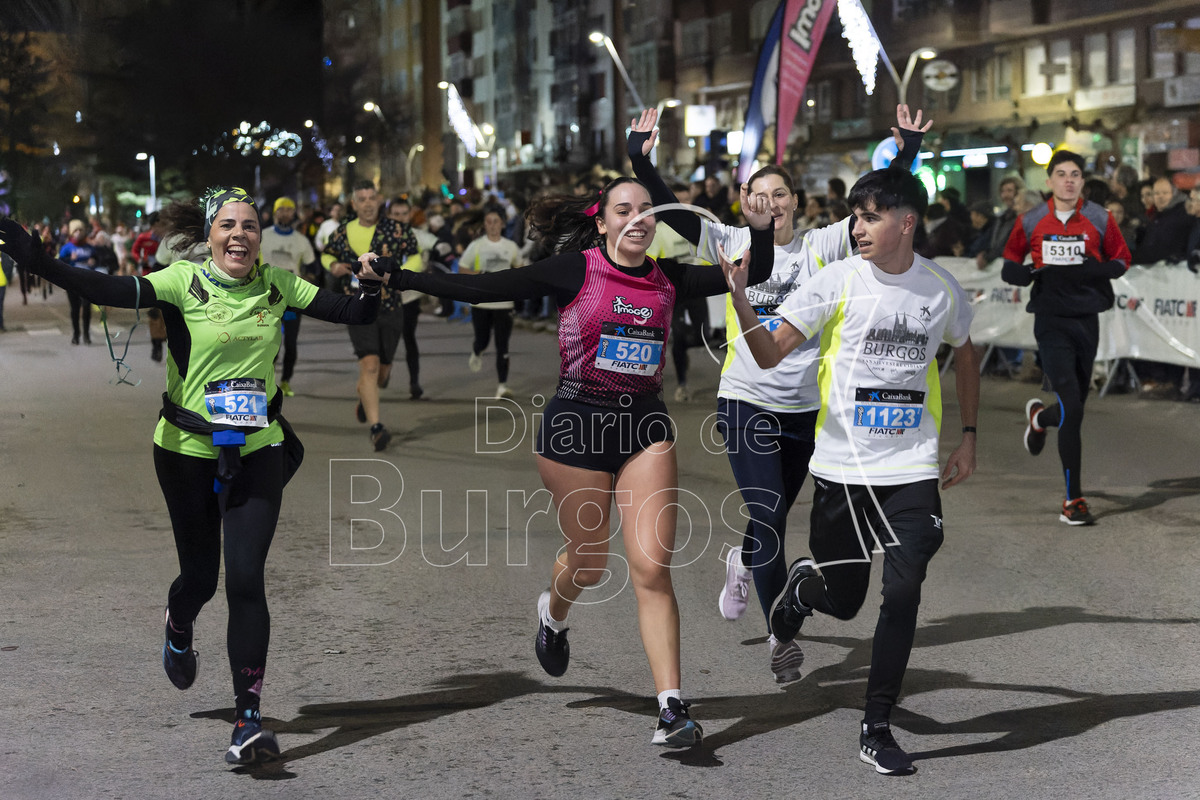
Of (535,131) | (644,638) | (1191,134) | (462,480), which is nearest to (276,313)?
(644,638)

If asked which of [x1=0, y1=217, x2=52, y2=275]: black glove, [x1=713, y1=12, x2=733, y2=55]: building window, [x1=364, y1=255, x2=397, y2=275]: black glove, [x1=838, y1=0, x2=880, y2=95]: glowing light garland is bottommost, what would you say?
[x1=364, y1=255, x2=397, y2=275]: black glove

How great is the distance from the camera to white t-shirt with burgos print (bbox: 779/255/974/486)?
15.4 feet

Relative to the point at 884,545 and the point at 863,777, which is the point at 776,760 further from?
the point at 884,545

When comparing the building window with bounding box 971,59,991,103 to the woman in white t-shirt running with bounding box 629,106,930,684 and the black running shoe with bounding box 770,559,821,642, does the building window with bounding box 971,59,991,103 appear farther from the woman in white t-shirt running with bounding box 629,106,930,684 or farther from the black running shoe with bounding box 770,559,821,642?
the black running shoe with bounding box 770,559,821,642

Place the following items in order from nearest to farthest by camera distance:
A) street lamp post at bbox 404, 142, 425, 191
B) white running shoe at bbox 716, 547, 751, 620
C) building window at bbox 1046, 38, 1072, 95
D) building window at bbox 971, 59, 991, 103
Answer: white running shoe at bbox 716, 547, 751, 620 → building window at bbox 1046, 38, 1072, 95 → building window at bbox 971, 59, 991, 103 → street lamp post at bbox 404, 142, 425, 191

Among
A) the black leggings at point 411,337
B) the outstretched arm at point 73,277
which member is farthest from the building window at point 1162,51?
the outstretched arm at point 73,277

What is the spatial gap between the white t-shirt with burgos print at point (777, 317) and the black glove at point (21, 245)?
98.1 inches

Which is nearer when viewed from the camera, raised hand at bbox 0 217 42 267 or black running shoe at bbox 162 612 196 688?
raised hand at bbox 0 217 42 267

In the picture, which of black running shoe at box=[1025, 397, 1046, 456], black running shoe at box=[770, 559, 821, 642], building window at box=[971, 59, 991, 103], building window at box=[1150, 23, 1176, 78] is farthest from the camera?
building window at box=[971, 59, 991, 103]

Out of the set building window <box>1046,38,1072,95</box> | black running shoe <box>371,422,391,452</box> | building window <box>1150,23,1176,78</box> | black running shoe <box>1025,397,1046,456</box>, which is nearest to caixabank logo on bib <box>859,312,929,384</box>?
black running shoe <box>1025,397,1046,456</box>

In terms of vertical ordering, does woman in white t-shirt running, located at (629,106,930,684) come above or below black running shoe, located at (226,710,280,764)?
above

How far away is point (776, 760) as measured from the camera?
4531 millimetres

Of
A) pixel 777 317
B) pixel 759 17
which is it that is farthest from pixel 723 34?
pixel 777 317

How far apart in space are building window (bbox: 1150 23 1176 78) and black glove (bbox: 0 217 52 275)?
37894 millimetres
